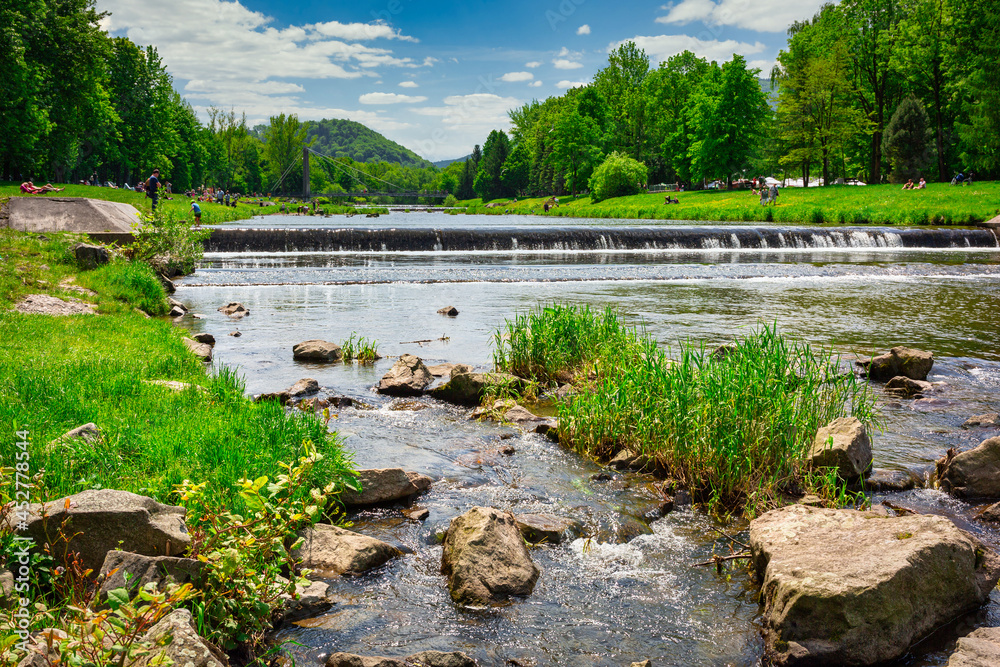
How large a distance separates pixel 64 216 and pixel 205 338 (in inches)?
492

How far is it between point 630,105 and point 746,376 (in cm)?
9061

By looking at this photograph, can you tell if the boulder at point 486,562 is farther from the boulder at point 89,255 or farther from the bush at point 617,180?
the bush at point 617,180

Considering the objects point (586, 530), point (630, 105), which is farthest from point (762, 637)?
point (630, 105)

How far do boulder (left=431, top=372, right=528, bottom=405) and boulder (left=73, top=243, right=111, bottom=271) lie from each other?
1128 centimetres

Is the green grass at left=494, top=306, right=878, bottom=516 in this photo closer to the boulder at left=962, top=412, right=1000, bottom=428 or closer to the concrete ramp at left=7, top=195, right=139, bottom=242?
the boulder at left=962, top=412, right=1000, bottom=428

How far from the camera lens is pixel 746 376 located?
6664 millimetres

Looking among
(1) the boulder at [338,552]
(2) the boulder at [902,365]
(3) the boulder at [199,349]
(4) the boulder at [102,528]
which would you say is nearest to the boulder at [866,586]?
(1) the boulder at [338,552]

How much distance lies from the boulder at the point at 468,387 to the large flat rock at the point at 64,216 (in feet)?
51.1

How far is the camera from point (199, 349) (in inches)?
419

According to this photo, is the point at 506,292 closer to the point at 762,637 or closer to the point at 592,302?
the point at 592,302

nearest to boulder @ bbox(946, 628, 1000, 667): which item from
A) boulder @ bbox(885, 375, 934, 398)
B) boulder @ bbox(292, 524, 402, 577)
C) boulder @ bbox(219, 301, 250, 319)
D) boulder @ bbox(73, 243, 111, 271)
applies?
boulder @ bbox(292, 524, 402, 577)

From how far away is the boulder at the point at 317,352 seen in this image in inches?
443

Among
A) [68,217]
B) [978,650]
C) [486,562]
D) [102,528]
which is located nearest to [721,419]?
[486,562]

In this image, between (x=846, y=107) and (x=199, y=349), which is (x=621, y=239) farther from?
(x=846, y=107)
